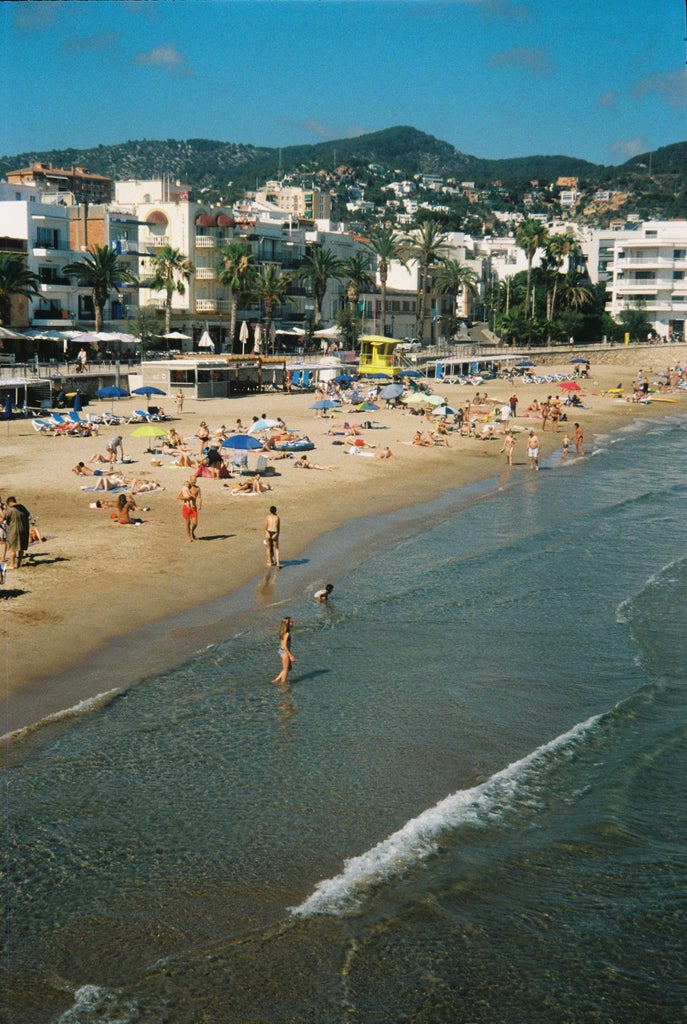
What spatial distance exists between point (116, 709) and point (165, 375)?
3886 cm

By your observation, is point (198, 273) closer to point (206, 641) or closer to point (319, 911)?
point (206, 641)

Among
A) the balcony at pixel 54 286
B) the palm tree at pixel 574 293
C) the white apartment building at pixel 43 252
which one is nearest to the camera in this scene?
Result: the white apartment building at pixel 43 252

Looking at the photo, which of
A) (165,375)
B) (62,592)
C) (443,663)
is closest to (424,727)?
(443,663)

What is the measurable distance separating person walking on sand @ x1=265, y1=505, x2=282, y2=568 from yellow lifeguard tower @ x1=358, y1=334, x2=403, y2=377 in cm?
4533

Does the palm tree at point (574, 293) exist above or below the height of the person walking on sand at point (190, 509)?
above

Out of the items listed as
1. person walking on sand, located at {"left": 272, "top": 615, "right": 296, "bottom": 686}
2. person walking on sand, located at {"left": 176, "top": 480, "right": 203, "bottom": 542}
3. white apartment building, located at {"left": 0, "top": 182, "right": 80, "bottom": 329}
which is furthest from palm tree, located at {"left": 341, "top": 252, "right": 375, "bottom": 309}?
person walking on sand, located at {"left": 272, "top": 615, "right": 296, "bottom": 686}

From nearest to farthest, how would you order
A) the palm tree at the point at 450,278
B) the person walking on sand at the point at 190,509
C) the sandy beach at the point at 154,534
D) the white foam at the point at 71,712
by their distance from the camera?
→ the white foam at the point at 71,712 < the sandy beach at the point at 154,534 < the person walking on sand at the point at 190,509 < the palm tree at the point at 450,278

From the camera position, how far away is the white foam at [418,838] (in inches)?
435

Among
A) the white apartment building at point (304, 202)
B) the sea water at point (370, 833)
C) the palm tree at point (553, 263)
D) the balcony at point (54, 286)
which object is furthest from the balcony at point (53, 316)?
the white apartment building at point (304, 202)

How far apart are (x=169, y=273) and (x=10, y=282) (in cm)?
1911

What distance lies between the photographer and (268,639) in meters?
19.1

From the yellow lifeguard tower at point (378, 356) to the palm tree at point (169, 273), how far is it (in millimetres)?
13310

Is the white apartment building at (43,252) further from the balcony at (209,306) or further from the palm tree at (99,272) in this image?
the balcony at (209,306)

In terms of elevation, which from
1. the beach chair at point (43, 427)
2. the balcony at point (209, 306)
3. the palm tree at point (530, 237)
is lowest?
the beach chair at point (43, 427)
